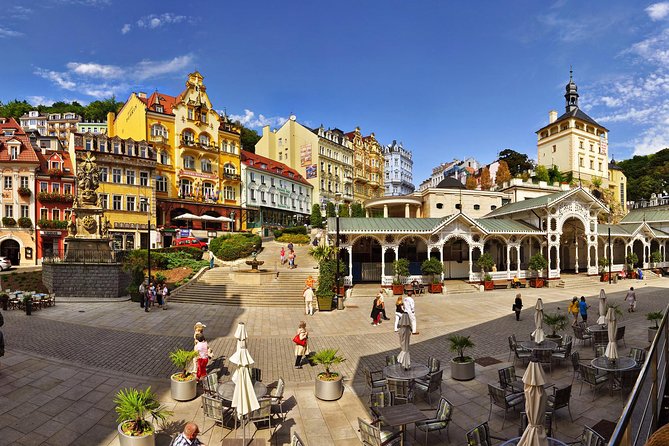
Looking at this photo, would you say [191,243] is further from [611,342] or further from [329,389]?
[611,342]

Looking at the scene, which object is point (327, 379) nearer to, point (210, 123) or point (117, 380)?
point (117, 380)

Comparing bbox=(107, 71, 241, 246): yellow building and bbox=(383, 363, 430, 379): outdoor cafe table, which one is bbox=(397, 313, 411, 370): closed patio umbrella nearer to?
bbox=(383, 363, 430, 379): outdoor cafe table

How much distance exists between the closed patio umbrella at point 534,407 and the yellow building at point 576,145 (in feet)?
207

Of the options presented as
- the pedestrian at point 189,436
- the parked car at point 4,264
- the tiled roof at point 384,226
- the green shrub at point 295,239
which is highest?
the tiled roof at point 384,226

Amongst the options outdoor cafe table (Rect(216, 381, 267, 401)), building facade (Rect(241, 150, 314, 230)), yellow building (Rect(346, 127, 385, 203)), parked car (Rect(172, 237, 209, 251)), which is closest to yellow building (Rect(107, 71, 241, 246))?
building facade (Rect(241, 150, 314, 230))

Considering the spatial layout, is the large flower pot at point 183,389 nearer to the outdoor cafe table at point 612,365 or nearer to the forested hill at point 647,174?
the outdoor cafe table at point 612,365

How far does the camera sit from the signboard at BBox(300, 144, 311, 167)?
67375 millimetres

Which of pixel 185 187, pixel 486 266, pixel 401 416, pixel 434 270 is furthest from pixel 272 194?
pixel 401 416

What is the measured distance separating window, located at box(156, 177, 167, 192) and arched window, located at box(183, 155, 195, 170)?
11.7 ft

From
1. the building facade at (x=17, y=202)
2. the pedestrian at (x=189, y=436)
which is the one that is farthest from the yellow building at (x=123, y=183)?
the pedestrian at (x=189, y=436)

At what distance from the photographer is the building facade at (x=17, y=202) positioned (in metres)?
39.6

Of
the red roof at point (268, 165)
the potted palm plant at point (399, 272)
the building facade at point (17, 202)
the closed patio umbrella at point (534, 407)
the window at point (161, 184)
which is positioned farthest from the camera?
the red roof at point (268, 165)

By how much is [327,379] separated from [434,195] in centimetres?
3610

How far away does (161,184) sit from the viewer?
156 ft
